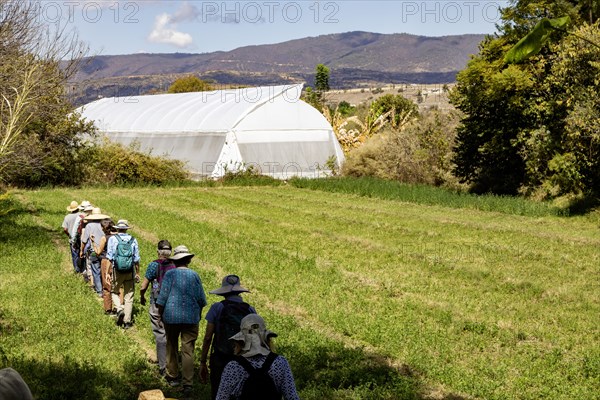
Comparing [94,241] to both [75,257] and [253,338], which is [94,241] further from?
[253,338]

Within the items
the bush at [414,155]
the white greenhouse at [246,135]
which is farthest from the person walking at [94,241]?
the white greenhouse at [246,135]

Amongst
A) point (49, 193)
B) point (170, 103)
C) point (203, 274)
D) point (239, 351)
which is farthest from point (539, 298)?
point (170, 103)

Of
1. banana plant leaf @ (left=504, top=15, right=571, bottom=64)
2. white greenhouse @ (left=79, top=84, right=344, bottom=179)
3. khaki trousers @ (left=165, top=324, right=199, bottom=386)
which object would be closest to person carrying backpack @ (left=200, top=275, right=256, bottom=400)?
khaki trousers @ (left=165, top=324, right=199, bottom=386)

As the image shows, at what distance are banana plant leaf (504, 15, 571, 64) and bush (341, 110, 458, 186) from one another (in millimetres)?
36676

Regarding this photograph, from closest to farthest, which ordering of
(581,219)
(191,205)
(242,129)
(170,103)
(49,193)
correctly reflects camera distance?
(581,219)
(191,205)
(49,193)
(242,129)
(170,103)

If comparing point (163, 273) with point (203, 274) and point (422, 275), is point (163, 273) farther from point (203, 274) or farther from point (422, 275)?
point (422, 275)

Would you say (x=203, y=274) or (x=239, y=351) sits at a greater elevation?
(x=239, y=351)

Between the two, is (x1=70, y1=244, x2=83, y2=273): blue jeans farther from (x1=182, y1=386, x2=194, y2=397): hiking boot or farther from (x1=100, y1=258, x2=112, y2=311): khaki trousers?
(x1=182, y1=386, x2=194, y2=397): hiking boot

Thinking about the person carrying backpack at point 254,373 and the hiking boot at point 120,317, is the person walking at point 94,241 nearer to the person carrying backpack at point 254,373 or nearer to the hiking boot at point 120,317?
the hiking boot at point 120,317

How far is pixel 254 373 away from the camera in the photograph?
5875mm

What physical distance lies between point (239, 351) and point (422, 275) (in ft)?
40.0

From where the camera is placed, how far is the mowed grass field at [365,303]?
10.5 meters

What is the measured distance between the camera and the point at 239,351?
6055 millimetres

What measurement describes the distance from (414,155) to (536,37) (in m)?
38.1
